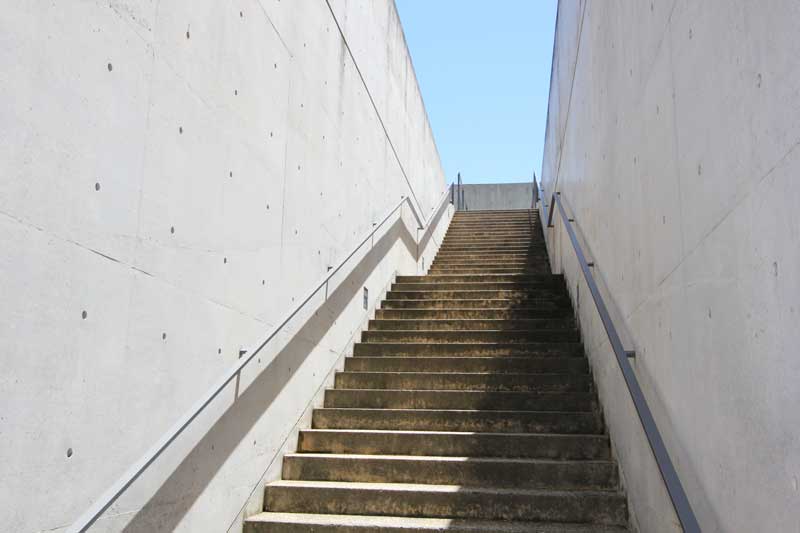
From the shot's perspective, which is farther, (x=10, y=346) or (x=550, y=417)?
(x=550, y=417)

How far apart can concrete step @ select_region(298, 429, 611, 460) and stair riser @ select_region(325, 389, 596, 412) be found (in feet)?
1.39

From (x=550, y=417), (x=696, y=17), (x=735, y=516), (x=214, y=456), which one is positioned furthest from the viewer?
(x=550, y=417)

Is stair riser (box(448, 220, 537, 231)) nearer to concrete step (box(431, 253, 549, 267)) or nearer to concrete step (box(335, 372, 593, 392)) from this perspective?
concrete step (box(431, 253, 549, 267))

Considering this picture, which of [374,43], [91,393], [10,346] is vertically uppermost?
[374,43]

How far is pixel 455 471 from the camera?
367 centimetres

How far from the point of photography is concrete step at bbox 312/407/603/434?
4105 mm

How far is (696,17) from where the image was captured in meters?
1.94

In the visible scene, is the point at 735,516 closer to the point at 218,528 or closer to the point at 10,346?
the point at 10,346

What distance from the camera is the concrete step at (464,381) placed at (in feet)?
15.1

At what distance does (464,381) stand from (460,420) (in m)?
0.56

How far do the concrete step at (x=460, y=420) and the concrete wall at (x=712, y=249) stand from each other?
2.03ft

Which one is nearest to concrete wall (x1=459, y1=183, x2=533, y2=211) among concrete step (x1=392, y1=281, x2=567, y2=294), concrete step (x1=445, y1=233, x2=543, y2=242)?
concrete step (x1=445, y1=233, x2=543, y2=242)

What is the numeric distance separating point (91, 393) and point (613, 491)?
265 centimetres

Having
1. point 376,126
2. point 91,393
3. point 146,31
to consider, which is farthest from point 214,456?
point 376,126
